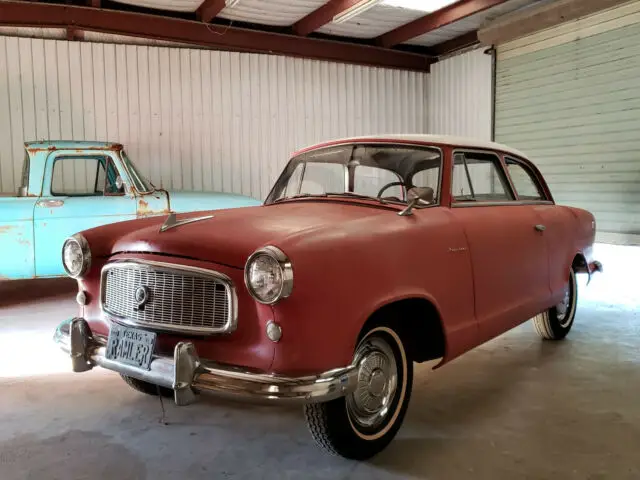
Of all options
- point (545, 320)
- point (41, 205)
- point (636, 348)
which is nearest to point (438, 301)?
point (545, 320)

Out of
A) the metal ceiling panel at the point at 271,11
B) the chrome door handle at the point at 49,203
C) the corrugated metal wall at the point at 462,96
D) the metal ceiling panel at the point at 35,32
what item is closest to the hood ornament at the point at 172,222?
the chrome door handle at the point at 49,203

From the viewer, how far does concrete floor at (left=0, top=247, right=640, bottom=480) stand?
2.50m

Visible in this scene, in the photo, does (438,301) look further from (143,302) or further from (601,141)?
(601,141)

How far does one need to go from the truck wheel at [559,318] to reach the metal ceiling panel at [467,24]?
526 centimetres

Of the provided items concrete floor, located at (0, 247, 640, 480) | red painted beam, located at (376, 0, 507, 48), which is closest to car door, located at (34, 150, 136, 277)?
concrete floor, located at (0, 247, 640, 480)

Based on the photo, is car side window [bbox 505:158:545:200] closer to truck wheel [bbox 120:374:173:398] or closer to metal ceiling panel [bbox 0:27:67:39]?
truck wheel [bbox 120:374:173:398]

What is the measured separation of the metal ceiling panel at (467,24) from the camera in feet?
27.6

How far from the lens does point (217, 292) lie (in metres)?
2.32

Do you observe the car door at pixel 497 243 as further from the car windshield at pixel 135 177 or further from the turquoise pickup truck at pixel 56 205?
the car windshield at pixel 135 177

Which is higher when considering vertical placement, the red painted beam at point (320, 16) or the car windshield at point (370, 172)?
the red painted beam at point (320, 16)

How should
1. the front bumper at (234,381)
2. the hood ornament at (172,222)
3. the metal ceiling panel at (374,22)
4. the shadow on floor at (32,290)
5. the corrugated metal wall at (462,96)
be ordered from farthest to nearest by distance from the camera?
1. the corrugated metal wall at (462,96)
2. the metal ceiling panel at (374,22)
3. the shadow on floor at (32,290)
4. the hood ornament at (172,222)
5. the front bumper at (234,381)

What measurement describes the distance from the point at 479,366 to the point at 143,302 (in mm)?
2539

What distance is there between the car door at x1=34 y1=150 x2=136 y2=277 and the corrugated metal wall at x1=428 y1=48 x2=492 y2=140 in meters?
6.17

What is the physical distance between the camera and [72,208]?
589 cm
